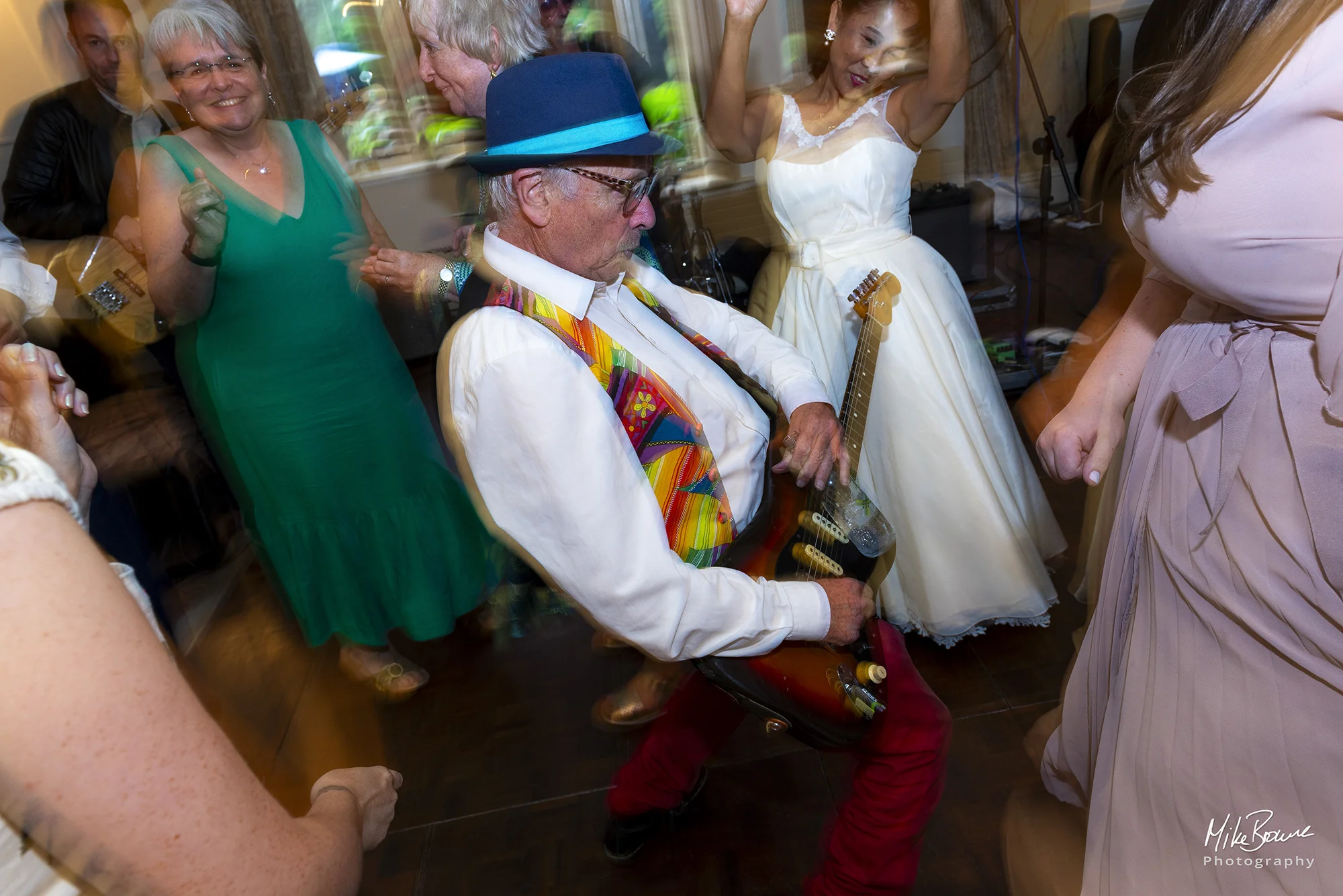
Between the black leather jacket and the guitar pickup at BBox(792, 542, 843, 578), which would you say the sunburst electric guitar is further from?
the black leather jacket

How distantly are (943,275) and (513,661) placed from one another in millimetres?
1846

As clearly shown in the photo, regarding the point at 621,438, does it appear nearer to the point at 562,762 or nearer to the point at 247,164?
the point at 562,762

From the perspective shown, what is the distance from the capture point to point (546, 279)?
1283 mm

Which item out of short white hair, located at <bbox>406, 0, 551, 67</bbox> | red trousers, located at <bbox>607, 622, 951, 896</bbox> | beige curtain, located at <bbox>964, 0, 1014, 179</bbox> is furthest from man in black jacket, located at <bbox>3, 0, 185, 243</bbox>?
beige curtain, located at <bbox>964, 0, 1014, 179</bbox>

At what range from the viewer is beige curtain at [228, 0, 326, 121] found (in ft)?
13.1

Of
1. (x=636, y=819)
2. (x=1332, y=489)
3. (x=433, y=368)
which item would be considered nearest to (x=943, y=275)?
(x=1332, y=489)

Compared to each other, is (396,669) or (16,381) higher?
(16,381)

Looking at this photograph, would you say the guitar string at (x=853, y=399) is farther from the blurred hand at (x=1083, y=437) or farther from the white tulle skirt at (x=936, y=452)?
the blurred hand at (x=1083, y=437)

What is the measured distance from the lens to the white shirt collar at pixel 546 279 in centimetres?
128

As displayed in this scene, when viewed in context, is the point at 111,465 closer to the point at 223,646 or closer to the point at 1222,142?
the point at 223,646

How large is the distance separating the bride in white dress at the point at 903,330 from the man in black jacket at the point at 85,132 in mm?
1656

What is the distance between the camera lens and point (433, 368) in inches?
203

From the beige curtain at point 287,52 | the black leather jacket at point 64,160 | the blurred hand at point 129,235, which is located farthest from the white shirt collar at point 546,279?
the beige curtain at point 287,52

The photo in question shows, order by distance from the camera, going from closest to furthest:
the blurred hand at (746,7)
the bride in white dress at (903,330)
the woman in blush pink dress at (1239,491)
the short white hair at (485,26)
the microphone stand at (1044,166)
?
the woman in blush pink dress at (1239,491) → the short white hair at (485,26) → the blurred hand at (746,7) → the bride in white dress at (903,330) → the microphone stand at (1044,166)
